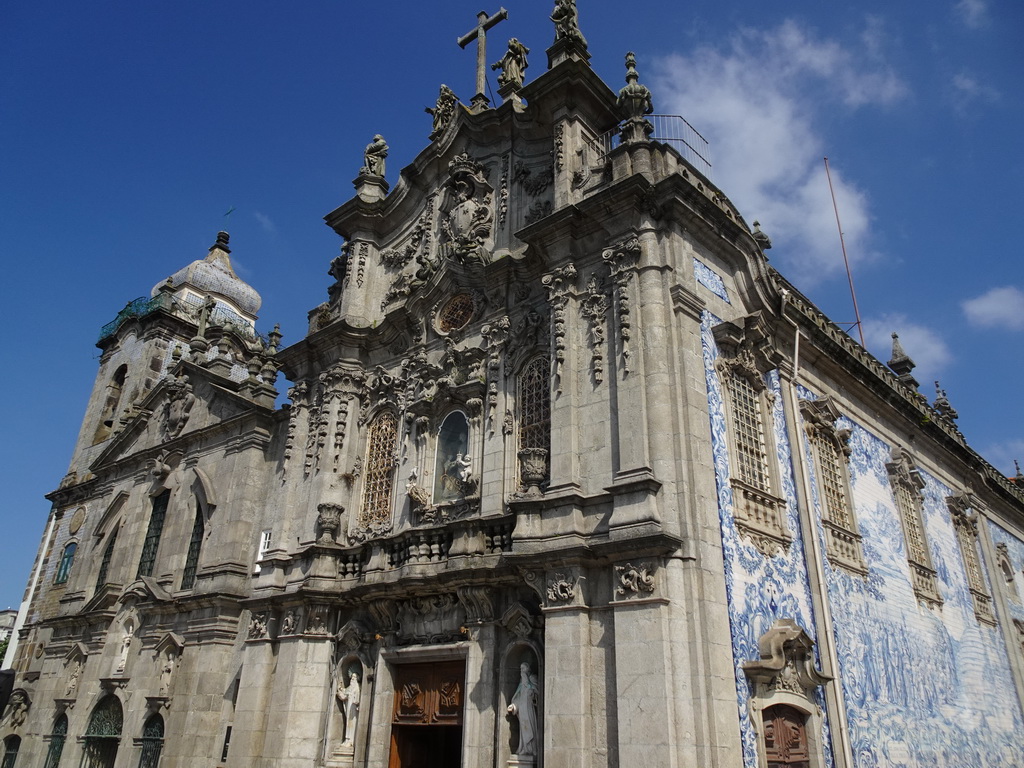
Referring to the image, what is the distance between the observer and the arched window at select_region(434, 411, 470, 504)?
1576 cm

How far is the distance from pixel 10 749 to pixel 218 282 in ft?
62.9

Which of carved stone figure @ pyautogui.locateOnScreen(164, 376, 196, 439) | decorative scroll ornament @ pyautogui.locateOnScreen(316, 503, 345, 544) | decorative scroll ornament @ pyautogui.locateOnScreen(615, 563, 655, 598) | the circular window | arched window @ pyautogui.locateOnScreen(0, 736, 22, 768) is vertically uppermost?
carved stone figure @ pyautogui.locateOnScreen(164, 376, 196, 439)

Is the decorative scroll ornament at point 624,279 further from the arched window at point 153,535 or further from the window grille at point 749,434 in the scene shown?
the arched window at point 153,535

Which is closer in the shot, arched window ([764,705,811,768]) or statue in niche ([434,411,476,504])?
arched window ([764,705,811,768])

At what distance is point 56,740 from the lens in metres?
21.8

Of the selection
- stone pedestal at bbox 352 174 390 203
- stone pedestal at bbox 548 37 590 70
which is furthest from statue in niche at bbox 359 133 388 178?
stone pedestal at bbox 548 37 590 70

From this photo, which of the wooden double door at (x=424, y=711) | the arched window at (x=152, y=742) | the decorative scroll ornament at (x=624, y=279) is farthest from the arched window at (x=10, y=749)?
the decorative scroll ornament at (x=624, y=279)

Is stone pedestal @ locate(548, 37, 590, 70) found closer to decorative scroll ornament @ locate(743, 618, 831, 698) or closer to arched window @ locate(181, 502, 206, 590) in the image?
decorative scroll ornament @ locate(743, 618, 831, 698)

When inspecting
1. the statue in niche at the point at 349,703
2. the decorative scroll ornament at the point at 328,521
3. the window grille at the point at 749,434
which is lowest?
the statue in niche at the point at 349,703

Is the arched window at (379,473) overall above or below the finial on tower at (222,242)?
below

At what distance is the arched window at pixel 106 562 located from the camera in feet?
79.6

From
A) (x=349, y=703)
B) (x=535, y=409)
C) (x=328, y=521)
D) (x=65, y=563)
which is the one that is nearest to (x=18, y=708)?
(x=65, y=563)

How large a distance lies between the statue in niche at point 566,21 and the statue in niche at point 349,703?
14.1 meters

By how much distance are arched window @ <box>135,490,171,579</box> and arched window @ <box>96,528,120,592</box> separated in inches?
70.0
